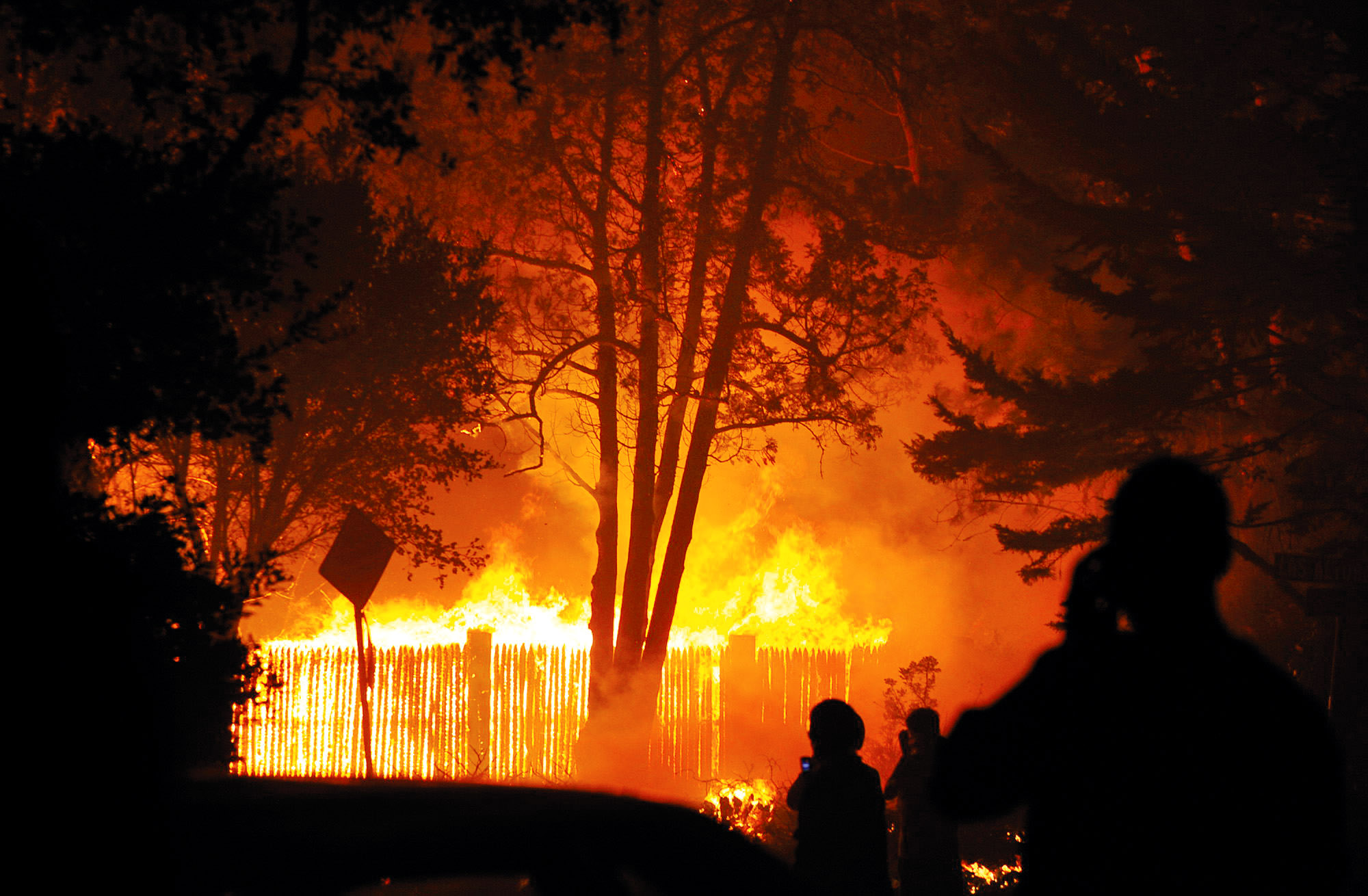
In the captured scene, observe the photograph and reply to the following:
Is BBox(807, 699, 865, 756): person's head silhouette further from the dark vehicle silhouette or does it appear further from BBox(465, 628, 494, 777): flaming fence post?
BBox(465, 628, 494, 777): flaming fence post

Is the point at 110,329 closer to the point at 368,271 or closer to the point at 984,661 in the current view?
the point at 368,271

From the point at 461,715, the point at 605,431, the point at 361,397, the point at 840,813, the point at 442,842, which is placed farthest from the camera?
the point at 461,715

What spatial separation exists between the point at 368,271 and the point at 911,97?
32.4 feet

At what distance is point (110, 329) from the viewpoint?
4902 mm

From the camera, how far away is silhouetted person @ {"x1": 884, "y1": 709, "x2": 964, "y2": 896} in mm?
6945

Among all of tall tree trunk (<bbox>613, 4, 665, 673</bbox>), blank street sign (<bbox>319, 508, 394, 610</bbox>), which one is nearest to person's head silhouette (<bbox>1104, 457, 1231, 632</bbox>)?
blank street sign (<bbox>319, 508, 394, 610</bbox>)

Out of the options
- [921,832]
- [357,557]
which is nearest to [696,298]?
[357,557]

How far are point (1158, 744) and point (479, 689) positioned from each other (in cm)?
1559

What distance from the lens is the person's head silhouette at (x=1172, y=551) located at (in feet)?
8.09

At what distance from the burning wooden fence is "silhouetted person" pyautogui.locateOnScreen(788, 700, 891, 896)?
10382 mm

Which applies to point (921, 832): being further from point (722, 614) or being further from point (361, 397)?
point (722, 614)

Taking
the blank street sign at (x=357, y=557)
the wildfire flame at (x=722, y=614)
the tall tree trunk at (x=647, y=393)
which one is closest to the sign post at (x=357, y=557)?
the blank street sign at (x=357, y=557)

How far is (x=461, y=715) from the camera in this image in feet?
55.5

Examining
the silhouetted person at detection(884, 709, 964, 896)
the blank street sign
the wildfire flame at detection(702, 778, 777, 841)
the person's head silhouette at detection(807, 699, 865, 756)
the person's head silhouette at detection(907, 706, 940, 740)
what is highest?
the blank street sign
